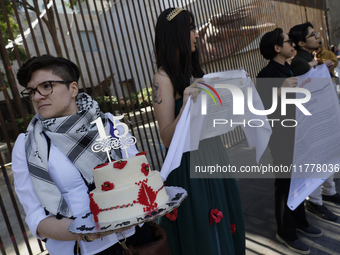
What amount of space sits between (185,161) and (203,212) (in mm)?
380

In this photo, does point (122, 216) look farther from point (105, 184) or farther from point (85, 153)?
point (85, 153)

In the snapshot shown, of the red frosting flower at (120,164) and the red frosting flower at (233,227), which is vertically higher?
the red frosting flower at (120,164)

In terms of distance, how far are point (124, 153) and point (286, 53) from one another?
6.60 ft

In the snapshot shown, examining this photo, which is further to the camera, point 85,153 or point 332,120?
point 332,120

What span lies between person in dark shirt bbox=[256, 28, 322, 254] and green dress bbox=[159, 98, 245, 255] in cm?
79

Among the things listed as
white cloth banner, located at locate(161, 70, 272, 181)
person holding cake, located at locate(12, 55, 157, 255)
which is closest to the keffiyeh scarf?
person holding cake, located at locate(12, 55, 157, 255)

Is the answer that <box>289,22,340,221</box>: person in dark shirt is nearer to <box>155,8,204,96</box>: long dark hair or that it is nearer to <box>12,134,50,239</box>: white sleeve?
<box>155,8,204,96</box>: long dark hair

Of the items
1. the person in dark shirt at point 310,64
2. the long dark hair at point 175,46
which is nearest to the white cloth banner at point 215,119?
the long dark hair at point 175,46

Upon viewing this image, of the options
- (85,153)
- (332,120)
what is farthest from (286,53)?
(85,153)

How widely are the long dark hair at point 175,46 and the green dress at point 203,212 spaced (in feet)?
0.56

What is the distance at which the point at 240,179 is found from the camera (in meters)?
4.54

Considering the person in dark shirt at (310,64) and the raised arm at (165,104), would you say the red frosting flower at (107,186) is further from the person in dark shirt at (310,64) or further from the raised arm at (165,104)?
the person in dark shirt at (310,64)

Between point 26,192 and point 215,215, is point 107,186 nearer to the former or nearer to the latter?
point 26,192

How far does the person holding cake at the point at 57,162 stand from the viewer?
46.8 inches
